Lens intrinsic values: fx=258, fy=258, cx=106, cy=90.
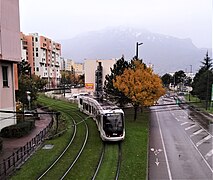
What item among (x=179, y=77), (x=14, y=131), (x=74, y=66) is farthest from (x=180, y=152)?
(x=74, y=66)

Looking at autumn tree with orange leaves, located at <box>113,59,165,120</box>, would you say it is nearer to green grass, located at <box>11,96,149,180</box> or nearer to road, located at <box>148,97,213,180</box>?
road, located at <box>148,97,213,180</box>

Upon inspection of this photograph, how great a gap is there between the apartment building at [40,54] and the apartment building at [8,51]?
64.1m

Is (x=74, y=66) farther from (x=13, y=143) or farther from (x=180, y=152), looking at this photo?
(x=180, y=152)

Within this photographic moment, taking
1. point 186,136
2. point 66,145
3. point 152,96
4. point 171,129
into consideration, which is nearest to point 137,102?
point 152,96

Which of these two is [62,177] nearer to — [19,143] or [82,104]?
[19,143]

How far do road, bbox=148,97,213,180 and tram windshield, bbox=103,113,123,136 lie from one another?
3.08m

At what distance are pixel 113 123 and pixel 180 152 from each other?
18.8 ft

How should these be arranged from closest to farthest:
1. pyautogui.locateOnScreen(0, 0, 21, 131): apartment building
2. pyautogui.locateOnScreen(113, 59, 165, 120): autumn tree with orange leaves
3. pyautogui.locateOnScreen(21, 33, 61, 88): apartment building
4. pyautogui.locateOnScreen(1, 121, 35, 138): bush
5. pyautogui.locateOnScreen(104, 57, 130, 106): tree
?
pyautogui.locateOnScreen(0, 0, 21, 131): apartment building
pyautogui.locateOnScreen(1, 121, 35, 138): bush
pyautogui.locateOnScreen(113, 59, 165, 120): autumn tree with orange leaves
pyautogui.locateOnScreen(104, 57, 130, 106): tree
pyautogui.locateOnScreen(21, 33, 61, 88): apartment building

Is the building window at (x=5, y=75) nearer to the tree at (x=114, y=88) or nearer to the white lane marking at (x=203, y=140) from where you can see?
the tree at (x=114, y=88)

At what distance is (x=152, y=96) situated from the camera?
2961cm

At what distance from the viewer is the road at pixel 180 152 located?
51.7ft

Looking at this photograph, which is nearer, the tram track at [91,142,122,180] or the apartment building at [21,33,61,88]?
the tram track at [91,142,122,180]

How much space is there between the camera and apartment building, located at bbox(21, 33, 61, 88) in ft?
300

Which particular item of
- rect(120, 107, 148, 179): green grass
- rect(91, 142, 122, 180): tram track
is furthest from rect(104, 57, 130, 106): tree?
rect(91, 142, 122, 180): tram track
